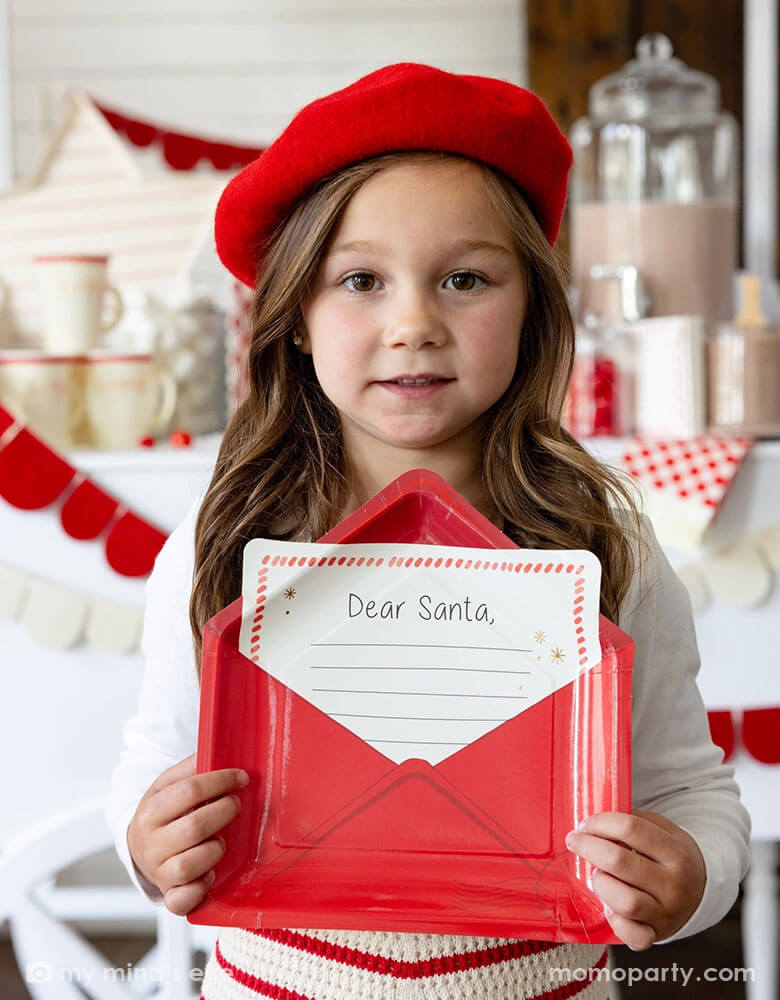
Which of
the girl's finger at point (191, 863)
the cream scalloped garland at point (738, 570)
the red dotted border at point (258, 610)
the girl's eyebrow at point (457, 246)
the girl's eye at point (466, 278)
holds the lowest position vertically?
the cream scalloped garland at point (738, 570)

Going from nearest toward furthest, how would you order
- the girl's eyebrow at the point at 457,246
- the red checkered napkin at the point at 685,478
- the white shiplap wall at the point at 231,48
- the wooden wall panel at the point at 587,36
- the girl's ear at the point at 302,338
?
the girl's eyebrow at the point at 457,246 → the girl's ear at the point at 302,338 → the red checkered napkin at the point at 685,478 → the wooden wall panel at the point at 587,36 → the white shiplap wall at the point at 231,48

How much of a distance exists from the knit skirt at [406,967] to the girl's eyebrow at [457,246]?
43 centimetres

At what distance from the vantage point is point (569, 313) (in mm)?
794

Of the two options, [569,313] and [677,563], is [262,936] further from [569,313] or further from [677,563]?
[677,563]

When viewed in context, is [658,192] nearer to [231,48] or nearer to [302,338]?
[302,338]

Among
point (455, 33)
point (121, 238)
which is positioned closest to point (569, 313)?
point (121, 238)

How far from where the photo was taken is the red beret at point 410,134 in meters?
0.70

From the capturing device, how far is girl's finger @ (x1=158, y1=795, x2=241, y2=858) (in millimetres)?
607

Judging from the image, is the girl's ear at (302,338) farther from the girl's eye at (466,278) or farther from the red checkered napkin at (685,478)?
the red checkered napkin at (685,478)

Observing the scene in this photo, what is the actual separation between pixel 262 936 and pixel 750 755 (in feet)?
2.37

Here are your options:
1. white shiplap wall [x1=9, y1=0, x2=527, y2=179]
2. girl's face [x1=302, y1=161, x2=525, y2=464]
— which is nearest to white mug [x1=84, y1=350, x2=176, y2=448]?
girl's face [x1=302, y1=161, x2=525, y2=464]

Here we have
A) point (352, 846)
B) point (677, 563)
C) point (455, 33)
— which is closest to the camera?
point (352, 846)

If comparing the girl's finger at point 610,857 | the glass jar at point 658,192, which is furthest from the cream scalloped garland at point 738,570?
the girl's finger at point 610,857

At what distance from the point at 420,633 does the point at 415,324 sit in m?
0.18
